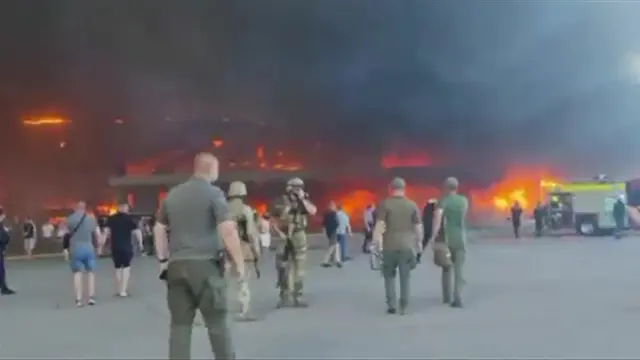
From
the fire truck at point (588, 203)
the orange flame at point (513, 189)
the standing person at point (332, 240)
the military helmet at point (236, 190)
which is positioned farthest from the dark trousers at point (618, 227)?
the military helmet at point (236, 190)

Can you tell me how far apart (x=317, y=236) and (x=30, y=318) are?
74.1 ft

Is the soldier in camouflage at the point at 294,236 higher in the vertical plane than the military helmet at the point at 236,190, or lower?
lower

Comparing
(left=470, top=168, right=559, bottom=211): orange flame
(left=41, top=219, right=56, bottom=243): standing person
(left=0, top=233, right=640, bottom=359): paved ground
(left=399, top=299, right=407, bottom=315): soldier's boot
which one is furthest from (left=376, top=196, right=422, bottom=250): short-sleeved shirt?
(left=470, top=168, right=559, bottom=211): orange flame

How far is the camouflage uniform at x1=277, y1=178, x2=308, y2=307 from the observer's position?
949 cm

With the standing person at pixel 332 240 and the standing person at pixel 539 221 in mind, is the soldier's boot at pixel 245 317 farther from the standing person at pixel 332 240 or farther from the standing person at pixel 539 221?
the standing person at pixel 539 221

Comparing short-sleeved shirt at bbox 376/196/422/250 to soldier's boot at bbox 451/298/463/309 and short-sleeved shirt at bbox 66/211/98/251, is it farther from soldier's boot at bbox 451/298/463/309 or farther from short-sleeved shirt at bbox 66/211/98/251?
short-sleeved shirt at bbox 66/211/98/251

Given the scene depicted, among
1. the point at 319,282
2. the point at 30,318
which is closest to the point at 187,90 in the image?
the point at 319,282

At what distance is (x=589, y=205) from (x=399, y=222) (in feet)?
69.6

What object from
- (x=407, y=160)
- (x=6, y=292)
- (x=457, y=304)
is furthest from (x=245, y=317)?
(x=407, y=160)

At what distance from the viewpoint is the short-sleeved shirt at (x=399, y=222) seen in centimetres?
870

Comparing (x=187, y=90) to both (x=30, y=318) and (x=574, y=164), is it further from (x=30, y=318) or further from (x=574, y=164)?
(x=30, y=318)

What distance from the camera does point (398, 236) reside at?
8.70 m

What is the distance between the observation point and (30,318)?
9.41 metres

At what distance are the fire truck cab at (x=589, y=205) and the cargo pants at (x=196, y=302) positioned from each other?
24.3 meters
